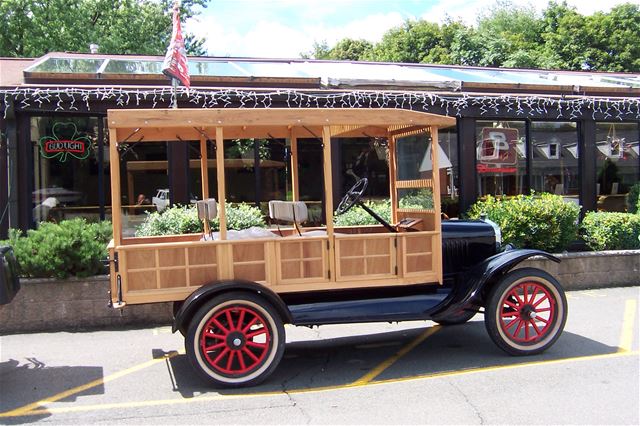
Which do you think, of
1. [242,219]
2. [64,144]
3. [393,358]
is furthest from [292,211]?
[64,144]

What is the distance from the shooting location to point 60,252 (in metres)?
7.07

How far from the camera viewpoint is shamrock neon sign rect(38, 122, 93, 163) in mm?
9228

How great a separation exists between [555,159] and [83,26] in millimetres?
16931

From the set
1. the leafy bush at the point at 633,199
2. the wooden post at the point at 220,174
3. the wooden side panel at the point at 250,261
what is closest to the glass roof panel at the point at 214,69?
the wooden post at the point at 220,174

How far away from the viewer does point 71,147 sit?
9.40 metres

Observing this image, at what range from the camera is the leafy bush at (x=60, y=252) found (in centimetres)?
702

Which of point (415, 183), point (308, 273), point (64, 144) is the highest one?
point (64, 144)

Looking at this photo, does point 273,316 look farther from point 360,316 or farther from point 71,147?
point 71,147

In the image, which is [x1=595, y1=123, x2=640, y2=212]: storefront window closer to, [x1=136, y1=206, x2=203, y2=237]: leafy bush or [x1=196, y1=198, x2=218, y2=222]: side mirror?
[x1=136, y1=206, x2=203, y2=237]: leafy bush

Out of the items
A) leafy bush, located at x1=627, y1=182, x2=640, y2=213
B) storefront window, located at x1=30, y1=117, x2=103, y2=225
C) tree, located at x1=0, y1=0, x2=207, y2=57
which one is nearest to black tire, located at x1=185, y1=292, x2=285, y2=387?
storefront window, located at x1=30, y1=117, x2=103, y2=225


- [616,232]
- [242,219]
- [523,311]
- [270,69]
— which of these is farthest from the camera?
[270,69]

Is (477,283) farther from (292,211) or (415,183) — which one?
(292,211)

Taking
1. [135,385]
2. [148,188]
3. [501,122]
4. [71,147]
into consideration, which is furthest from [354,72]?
[135,385]

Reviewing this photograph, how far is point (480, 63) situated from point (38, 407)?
27981mm
